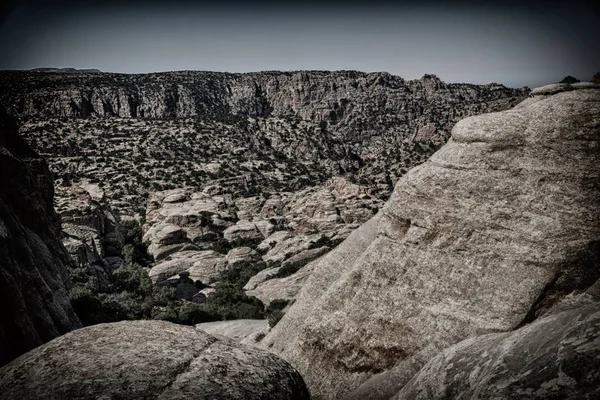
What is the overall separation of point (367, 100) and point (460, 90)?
1663 inches

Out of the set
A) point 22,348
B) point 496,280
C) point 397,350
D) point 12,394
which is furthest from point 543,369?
point 22,348

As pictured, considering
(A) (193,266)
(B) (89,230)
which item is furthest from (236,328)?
(B) (89,230)

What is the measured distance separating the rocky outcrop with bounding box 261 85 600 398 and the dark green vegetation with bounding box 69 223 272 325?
1980 cm

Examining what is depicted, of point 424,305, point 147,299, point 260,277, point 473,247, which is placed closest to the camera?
point 473,247

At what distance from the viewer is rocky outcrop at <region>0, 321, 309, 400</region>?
26.5 feet

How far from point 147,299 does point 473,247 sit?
36806 mm

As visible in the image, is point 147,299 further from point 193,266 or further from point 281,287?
point 281,287

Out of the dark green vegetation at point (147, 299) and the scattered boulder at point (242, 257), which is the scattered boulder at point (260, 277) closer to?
the dark green vegetation at point (147, 299)

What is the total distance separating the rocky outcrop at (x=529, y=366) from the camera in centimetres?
588

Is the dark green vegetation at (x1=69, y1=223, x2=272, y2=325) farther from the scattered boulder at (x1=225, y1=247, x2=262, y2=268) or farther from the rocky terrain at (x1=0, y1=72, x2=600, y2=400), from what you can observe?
the rocky terrain at (x1=0, y1=72, x2=600, y2=400)

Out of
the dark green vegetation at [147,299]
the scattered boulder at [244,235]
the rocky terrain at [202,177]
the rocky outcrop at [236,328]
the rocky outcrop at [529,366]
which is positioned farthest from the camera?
the scattered boulder at [244,235]

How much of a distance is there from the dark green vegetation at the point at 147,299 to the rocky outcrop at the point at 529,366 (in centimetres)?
2459

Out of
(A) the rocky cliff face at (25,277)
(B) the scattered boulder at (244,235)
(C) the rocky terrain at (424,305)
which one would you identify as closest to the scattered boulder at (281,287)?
(C) the rocky terrain at (424,305)

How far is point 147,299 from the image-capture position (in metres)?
41.2
